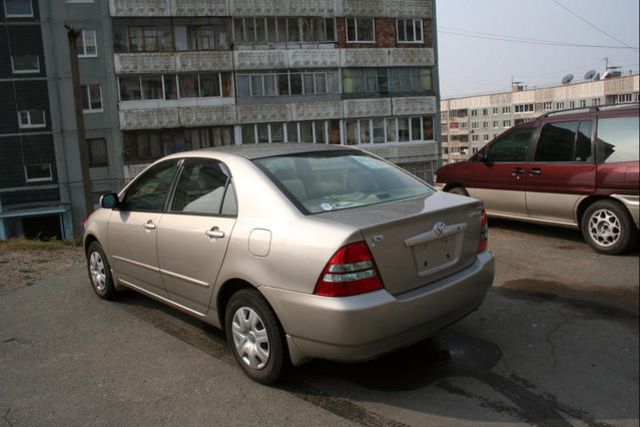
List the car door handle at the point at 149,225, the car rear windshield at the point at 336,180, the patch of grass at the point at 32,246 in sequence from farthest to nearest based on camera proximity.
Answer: the patch of grass at the point at 32,246, the car door handle at the point at 149,225, the car rear windshield at the point at 336,180

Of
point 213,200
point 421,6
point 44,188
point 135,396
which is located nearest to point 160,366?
point 135,396

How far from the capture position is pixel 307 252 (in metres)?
3.04

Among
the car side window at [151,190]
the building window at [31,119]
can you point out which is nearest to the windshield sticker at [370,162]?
the car side window at [151,190]

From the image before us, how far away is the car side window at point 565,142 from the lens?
625cm

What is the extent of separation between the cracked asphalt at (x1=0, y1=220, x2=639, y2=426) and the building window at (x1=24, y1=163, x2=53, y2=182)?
114 ft

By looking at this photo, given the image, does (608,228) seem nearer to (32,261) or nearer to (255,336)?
(255,336)

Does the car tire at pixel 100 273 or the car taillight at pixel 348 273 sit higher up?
the car taillight at pixel 348 273

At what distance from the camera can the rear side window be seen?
5.71 metres

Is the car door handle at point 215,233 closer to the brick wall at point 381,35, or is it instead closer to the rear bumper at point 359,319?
the rear bumper at point 359,319

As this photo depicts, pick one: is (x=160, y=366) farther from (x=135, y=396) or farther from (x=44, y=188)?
(x=44, y=188)

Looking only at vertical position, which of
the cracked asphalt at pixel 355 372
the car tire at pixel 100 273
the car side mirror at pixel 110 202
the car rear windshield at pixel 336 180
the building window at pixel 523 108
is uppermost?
the building window at pixel 523 108

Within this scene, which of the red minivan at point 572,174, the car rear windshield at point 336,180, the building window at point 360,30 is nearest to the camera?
the car rear windshield at point 336,180

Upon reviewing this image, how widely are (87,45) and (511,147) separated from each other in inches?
1375

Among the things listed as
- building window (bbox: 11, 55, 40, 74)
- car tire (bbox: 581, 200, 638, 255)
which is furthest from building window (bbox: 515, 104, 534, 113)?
building window (bbox: 11, 55, 40, 74)
